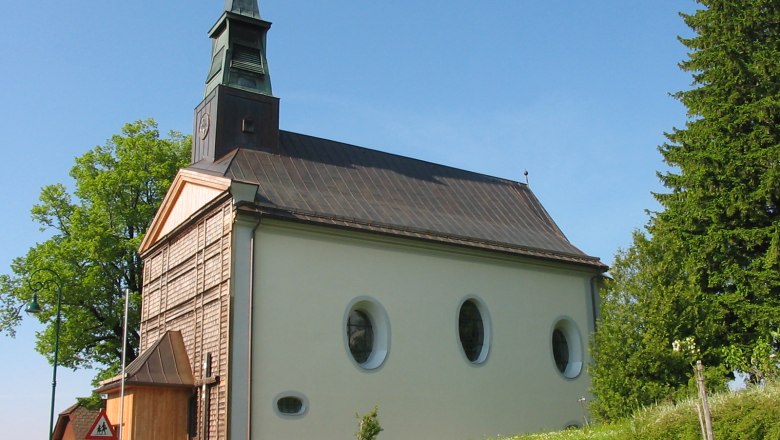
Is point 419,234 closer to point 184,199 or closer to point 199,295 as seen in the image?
point 199,295

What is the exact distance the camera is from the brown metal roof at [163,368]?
19.5 metres

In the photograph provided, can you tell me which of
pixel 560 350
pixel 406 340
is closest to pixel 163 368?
pixel 406 340

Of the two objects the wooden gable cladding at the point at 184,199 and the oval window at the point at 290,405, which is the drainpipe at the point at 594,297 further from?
the wooden gable cladding at the point at 184,199

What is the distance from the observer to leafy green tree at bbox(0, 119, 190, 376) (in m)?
28.2

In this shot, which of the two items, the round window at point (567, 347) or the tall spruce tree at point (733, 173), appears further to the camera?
the round window at point (567, 347)

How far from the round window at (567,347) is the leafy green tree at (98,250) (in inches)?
572

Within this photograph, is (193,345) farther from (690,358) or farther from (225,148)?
(690,358)

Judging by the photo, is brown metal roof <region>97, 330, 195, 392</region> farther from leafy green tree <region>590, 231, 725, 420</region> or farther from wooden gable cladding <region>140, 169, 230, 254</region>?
leafy green tree <region>590, 231, 725, 420</region>

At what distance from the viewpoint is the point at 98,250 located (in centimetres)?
2861

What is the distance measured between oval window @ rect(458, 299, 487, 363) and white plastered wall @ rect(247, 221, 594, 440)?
0.30 meters

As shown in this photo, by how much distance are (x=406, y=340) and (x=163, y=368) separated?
610cm

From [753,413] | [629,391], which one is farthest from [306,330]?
[753,413]

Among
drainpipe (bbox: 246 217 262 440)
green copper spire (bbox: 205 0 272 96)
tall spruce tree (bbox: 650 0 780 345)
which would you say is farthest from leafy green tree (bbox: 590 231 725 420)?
green copper spire (bbox: 205 0 272 96)

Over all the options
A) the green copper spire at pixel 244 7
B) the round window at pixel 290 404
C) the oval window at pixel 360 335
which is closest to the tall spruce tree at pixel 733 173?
the oval window at pixel 360 335
